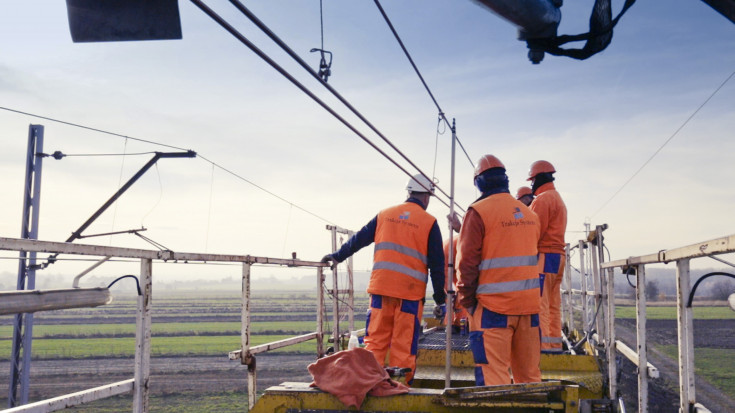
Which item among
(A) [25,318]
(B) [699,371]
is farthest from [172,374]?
(B) [699,371]

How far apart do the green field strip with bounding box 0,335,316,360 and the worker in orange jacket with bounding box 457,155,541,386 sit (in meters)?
25.8

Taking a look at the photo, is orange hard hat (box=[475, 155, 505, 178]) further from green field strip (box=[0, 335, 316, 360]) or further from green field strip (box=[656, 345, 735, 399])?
green field strip (box=[0, 335, 316, 360])

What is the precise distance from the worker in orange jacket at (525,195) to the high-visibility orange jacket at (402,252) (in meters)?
2.83

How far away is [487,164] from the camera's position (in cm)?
402

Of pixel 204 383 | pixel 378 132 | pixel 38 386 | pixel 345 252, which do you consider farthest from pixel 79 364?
pixel 378 132

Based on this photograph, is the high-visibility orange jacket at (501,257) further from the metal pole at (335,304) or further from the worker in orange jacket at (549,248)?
→ the metal pole at (335,304)

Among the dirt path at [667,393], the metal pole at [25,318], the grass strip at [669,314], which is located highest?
the metal pole at [25,318]

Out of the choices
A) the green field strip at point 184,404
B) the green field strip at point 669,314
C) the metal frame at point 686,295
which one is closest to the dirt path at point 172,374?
the green field strip at point 184,404

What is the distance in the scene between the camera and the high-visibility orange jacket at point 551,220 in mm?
5516

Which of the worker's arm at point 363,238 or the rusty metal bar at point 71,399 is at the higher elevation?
the worker's arm at point 363,238

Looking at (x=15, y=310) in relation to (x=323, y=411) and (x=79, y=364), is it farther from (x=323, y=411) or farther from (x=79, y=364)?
(x=79, y=364)

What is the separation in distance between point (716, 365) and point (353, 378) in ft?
69.9

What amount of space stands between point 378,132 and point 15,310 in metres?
2.29

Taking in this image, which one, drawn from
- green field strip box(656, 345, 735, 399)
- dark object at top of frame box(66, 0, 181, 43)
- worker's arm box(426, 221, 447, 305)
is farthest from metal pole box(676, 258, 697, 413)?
green field strip box(656, 345, 735, 399)
